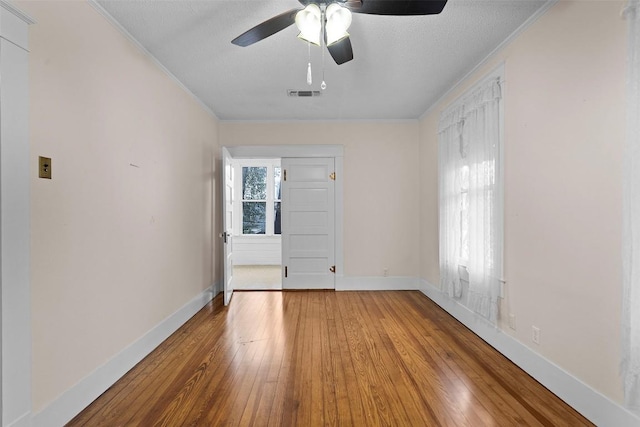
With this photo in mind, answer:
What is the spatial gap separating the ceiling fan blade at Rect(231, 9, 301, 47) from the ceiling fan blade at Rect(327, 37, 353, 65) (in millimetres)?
321

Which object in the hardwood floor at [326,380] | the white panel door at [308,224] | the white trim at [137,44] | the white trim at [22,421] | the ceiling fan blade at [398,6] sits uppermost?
the white trim at [137,44]

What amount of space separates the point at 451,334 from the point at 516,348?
682 mm

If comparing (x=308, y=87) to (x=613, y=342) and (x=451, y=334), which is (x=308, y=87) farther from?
(x=613, y=342)

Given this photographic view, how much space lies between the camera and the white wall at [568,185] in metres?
1.70

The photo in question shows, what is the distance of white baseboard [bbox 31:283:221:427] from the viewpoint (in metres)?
1.70

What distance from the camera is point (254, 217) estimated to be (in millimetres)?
7230

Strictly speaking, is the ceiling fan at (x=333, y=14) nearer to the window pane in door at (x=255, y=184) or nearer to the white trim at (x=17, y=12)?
the white trim at (x=17, y=12)

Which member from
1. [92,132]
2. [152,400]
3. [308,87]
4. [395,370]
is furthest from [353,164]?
[152,400]

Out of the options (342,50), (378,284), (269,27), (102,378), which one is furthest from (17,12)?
(378,284)

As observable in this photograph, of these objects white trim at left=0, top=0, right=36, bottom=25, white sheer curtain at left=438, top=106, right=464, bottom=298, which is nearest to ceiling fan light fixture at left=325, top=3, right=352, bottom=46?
white trim at left=0, top=0, right=36, bottom=25

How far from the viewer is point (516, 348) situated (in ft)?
7.99

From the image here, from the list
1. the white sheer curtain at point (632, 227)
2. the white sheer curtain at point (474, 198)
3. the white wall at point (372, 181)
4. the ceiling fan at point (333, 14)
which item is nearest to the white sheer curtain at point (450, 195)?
the white sheer curtain at point (474, 198)

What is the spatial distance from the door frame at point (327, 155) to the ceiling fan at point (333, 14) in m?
2.68

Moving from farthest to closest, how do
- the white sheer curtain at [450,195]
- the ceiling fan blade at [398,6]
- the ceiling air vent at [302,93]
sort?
the ceiling air vent at [302,93], the white sheer curtain at [450,195], the ceiling fan blade at [398,6]
